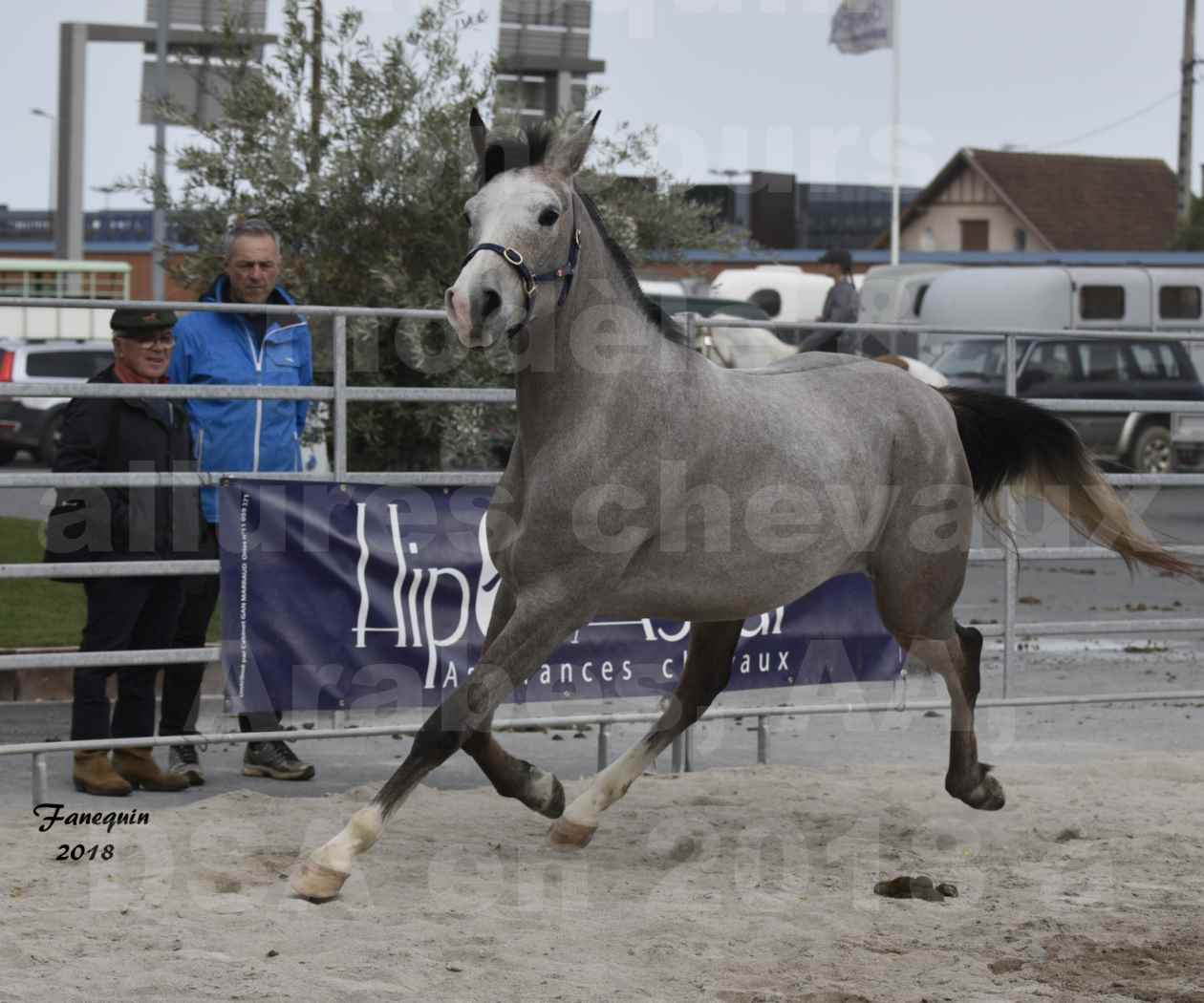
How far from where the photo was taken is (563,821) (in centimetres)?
571

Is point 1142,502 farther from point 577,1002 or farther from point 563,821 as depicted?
point 577,1002

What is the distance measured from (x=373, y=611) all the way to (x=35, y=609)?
494cm

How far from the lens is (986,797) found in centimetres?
614

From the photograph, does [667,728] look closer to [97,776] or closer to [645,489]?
[645,489]

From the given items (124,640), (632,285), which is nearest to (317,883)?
(632,285)

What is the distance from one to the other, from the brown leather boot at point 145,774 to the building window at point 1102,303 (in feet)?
64.7

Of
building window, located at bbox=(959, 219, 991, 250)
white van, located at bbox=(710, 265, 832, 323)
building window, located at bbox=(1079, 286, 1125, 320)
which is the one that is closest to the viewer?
building window, located at bbox=(1079, 286, 1125, 320)

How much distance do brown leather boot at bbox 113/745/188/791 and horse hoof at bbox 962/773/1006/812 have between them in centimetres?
288

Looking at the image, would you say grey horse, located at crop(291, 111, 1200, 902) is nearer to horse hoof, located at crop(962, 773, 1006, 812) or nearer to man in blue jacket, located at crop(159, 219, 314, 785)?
horse hoof, located at crop(962, 773, 1006, 812)

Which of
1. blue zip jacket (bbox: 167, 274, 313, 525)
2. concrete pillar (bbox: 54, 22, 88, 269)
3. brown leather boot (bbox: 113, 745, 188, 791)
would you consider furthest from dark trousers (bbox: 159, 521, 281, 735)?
concrete pillar (bbox: 54, 22, 88, 269)

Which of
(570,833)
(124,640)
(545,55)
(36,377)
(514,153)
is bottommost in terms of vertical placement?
(570,833)

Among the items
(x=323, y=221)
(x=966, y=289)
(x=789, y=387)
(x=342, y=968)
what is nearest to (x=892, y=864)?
(x=789, y=387)

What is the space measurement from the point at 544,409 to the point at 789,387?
0.98 meters

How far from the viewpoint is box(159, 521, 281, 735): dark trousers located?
6973mm
